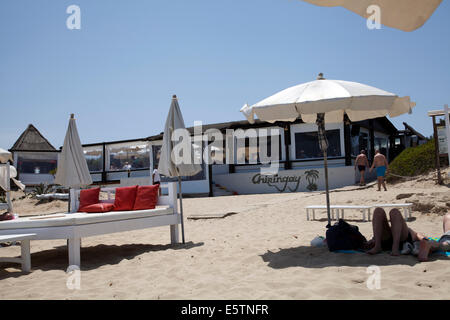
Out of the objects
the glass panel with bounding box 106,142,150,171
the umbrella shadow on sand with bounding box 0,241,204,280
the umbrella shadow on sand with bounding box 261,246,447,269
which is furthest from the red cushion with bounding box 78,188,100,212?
the glass panel with bounding box 106,142,150,171

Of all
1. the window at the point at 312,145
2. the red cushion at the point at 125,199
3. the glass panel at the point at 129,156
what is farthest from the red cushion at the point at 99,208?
the glass panel at the point at 129,156

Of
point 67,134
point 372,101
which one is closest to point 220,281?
point 372,101

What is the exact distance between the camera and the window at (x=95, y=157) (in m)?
24.0

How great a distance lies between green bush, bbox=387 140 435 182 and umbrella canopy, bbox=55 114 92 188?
39.8 feet

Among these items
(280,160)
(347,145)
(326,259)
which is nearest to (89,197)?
(326,259)

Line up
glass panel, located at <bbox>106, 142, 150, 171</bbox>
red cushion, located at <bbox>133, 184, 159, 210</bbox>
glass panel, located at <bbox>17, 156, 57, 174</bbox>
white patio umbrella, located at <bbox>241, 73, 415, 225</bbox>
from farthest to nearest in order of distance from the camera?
A: glass panel, located at <bbox>17, 156, 57, 174</bbox>, glass panel, located at <bbox>106, 142, 150, 171</bbox>, red cushion, located at <bbox>133, 184, 159, 210</bbox>, white patio umbrella, located at <bbox>241, 73, 415, 225</bbox>

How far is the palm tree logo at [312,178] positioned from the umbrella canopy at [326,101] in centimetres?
1288

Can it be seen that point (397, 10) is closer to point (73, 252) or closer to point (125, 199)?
point (73, 252)

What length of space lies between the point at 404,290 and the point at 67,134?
641cm

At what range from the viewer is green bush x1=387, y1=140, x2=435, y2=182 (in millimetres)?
14773

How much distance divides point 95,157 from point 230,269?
2148 centimetres

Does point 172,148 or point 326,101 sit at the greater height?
point 326,101

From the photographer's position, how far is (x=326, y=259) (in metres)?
4.61

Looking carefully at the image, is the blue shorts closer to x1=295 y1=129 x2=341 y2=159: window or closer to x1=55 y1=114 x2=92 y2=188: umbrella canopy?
x1=295 y1=129 x2=341 y2=159: window
